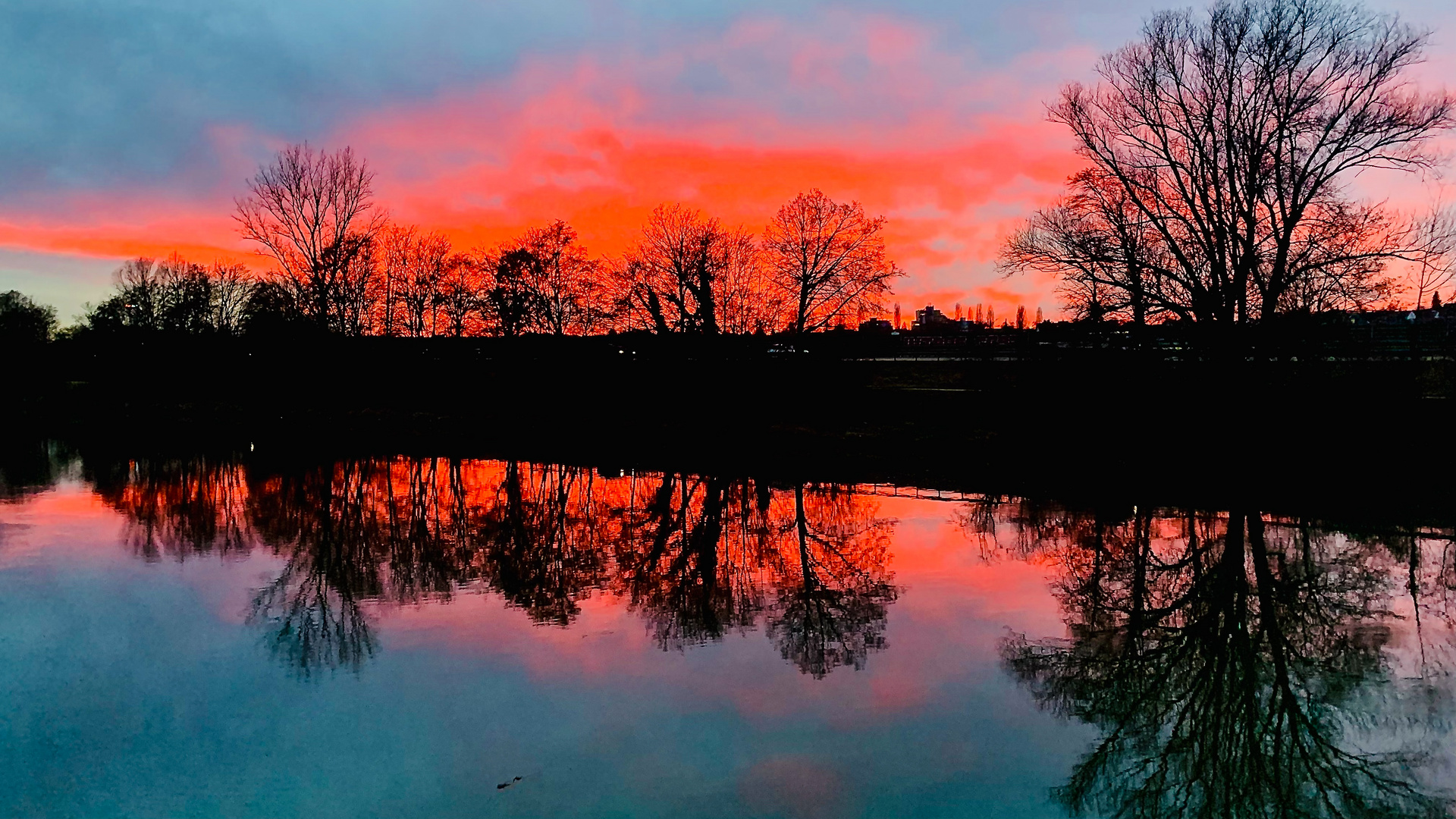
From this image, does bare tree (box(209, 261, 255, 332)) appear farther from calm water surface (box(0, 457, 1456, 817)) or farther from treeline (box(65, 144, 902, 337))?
calm water surface (box(0, 457, 1456, 817))

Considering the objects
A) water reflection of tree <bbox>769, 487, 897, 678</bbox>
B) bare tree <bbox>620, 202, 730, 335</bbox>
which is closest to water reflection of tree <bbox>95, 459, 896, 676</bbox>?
water reflection of tree <bbox>769, 487, 897, 678</bbox>

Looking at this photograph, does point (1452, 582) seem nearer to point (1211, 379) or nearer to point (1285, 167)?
point (1211, 379)

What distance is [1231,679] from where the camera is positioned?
995 centimetres

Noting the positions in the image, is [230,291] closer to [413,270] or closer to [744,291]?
[413,270]

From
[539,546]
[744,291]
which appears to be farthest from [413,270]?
[539,546]

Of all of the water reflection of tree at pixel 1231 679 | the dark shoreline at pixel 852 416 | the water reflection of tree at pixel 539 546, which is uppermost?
the dark shoreline at pixel 852 416

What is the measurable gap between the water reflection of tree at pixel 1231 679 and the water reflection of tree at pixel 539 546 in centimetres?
288

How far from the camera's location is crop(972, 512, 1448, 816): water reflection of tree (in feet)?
24.8

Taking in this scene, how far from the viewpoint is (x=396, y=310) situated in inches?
3216

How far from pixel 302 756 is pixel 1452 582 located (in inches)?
667

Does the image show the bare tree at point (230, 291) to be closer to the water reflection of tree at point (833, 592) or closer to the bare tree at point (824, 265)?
the bare tree at point (824, 265)

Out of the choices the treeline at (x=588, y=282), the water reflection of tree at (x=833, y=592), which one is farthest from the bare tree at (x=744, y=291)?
the water reflection of tree at (x=833, y=592)

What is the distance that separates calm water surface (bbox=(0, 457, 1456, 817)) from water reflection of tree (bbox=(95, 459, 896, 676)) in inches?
4.1

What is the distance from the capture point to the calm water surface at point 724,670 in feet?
24.1
